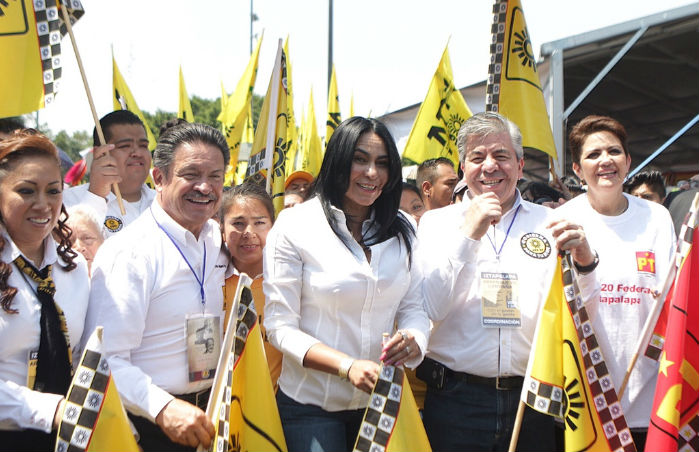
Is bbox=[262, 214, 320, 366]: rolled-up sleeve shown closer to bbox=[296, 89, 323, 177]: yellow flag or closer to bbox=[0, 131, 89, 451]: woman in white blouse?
bbox=[0, 131, 89, 451]: woman in white blouse

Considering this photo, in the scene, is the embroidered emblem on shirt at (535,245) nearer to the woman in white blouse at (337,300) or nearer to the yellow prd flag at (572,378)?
the yellow prd flag at (572,378)

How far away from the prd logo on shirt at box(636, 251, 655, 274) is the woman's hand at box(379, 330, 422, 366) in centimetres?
111

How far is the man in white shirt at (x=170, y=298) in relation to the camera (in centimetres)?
228

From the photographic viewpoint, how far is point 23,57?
370cm

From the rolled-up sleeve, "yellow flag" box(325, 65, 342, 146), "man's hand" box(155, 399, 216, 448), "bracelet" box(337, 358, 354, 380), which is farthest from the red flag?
"yellow flag" box(325, 65, 342, 146)

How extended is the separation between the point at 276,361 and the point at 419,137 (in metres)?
3.67

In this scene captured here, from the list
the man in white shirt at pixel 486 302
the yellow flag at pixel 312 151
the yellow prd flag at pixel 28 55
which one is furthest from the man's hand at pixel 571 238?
the yellow flag at pixel 312 151

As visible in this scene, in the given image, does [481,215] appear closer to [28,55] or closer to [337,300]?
[337,300]

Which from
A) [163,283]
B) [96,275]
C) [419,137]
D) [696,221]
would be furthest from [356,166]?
[419,137]

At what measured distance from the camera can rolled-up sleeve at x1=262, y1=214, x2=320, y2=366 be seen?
8.11ft

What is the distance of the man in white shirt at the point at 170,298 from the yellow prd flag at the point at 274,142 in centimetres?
225

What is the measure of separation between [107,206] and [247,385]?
2.26 m

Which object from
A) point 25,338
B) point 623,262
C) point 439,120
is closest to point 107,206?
point 25,338

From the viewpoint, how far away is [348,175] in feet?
8.75
